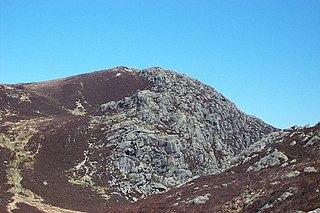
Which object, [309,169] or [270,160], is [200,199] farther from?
[270,160]

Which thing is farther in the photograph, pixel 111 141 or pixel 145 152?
pixel 111 141

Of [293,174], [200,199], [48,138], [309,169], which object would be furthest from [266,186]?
[48,138]

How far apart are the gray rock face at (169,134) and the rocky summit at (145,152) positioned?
32 cm

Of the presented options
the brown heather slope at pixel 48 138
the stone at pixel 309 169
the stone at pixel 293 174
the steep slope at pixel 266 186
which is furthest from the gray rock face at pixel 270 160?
the brown heather slope at pixel 48 138

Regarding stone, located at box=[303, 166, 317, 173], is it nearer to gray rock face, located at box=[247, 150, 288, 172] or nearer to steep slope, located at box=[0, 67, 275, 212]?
gray rock face, located at box=[247, 150, 288, 172]

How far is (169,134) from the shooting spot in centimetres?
10412

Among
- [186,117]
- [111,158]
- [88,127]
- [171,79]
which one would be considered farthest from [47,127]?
[171,79]

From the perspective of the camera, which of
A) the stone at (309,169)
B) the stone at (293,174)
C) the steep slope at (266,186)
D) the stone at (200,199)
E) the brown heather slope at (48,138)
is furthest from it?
the brown heather slope at (48,138)

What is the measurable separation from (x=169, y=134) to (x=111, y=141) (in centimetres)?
1746

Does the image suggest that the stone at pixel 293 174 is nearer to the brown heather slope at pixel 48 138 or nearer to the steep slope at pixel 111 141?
the steep slope at pixel 111 141

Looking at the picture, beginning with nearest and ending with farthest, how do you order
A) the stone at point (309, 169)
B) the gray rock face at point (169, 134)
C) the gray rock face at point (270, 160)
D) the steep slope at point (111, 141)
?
the stone at point (309, 169), the gray rock face at point (270, 160), the steep slope at point (111, 141), the gray rock face at point (169, 134)

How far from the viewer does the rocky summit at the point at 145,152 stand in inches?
1606

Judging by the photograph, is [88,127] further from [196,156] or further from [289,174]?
Answer: [289,174]

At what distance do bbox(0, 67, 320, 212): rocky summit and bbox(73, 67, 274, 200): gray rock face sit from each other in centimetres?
32
